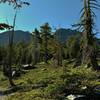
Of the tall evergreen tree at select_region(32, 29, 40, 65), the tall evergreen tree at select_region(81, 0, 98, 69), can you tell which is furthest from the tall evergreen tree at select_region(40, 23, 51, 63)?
the tall evergreen tree at select_region(81, 0, 98, 69)

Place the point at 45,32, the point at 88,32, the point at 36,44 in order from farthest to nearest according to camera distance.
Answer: the point at 36,44
the point at 45,32
the point at 88,32

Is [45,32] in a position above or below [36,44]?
above

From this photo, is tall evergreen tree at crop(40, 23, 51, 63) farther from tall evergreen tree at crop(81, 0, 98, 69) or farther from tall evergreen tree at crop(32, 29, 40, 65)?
tall evergreen tree at crop(81, 0, 98, 69)

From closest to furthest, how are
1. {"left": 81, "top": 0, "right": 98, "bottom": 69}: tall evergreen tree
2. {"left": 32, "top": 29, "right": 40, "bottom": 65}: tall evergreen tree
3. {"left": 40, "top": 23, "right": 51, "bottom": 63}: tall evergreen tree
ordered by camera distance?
{"left": 81, "top": 0, "right": 98, "bottom": 69}: tall evergreen tree < {"left": 40, "top": 23, "right": 51, "bottom": 63}: tall evergreen tree < {"left": 32, "top": 29, "right": 40, "bottom": 65}: tall evergreen tree

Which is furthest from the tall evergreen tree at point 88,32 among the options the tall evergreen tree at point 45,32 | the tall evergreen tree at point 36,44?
the tall evergreen tree at point 36,44

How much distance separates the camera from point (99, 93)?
2069 centimetres

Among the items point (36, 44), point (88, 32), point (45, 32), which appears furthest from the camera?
point (36, 44)

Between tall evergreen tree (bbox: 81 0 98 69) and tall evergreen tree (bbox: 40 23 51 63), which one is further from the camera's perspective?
tall evergreen tree (bbox: 40 23 51 63)

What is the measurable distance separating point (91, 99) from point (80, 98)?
0.78 m

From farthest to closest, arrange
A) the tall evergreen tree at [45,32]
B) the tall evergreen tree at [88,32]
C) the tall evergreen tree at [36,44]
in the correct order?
the tall evergreen tree at [36,44]
the tall evergreen tree at [45,32]
the tall evergreen tree at [88,32]

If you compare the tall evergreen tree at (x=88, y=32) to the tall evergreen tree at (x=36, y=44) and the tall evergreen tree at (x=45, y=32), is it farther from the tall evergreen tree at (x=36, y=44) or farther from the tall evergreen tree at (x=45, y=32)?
the tall evergreen tree at (x=36, y=44)

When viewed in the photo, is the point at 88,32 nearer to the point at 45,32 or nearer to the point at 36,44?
the point at 45,32

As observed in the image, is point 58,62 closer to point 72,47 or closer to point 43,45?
point 43,45

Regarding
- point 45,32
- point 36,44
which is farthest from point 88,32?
point 36,44
